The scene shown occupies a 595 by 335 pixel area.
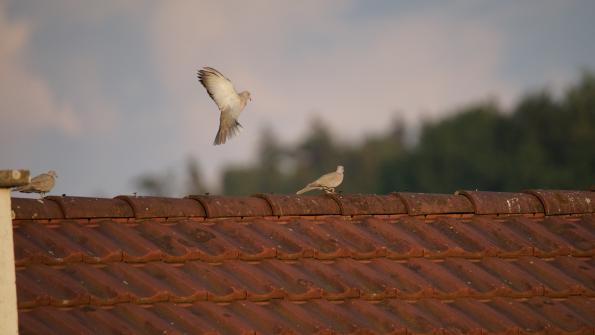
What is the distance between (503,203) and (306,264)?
181cm

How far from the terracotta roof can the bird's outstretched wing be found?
5400mm

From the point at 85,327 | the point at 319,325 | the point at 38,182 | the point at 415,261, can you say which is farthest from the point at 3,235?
the point at 38,182

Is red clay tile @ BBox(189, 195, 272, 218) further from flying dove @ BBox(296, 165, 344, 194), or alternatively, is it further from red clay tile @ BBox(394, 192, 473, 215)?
flying dove @ BBox(296, 165, 344, 194)

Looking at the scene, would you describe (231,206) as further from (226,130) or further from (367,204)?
(226,130)

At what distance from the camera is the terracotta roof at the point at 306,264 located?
8.02 m

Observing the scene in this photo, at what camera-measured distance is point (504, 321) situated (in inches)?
338

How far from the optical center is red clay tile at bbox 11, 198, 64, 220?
857cm

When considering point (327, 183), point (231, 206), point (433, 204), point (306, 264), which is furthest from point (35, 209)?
point (327, 183)

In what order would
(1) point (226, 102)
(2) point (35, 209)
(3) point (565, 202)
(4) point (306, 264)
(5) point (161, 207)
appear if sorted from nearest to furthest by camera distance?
1. (2) point (35, 209)
2. (4) point (306, 264)
3. (5) point (161, 207)
4. (3) point (565, 202)
5. (1) point (226, 102)

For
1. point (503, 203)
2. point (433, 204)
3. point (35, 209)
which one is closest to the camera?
point (35, 209)

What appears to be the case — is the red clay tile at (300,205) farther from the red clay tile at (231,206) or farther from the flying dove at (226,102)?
the flying dove at (226,102)

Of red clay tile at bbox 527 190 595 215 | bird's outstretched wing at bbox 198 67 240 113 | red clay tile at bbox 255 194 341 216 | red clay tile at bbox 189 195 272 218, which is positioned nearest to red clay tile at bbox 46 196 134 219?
red clay tile at bbox 189 195 272 218

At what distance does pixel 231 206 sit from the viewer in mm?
9305

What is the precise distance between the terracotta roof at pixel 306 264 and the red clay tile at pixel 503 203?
10 millimetres
